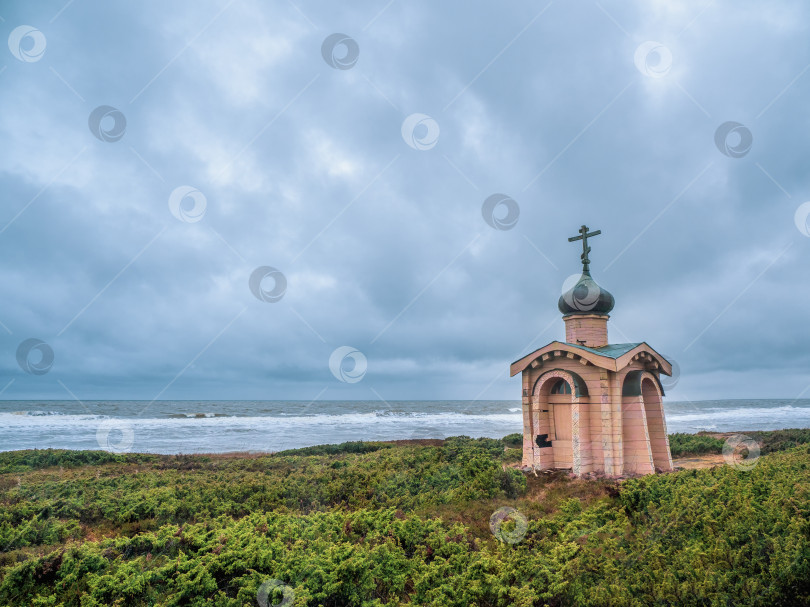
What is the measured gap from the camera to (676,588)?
4133 mm

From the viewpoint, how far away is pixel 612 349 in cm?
1294

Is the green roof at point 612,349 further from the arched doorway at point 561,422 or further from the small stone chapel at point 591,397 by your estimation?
the arched doorway at point 561,422

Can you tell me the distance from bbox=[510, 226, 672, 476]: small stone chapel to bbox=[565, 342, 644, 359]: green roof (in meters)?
0.03

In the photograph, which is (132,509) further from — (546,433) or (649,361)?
(649,361)

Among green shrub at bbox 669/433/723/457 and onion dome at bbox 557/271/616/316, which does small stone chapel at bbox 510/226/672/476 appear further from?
green shrub at bbox 669/433/723/457

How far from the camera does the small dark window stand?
13219mm

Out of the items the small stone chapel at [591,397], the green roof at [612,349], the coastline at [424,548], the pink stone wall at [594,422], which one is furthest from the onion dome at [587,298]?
the coastline at [424,548]

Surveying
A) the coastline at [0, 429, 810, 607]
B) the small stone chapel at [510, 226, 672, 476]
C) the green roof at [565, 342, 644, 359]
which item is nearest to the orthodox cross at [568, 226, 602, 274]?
the small stone chapel at [510, 226, 672, 476]

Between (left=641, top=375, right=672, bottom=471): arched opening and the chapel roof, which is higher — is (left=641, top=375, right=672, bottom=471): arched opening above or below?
below

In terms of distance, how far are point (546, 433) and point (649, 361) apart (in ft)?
12.4

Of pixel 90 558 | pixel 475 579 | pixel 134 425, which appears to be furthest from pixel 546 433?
pixel 134 425

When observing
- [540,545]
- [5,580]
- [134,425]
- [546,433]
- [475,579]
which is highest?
[134,425]

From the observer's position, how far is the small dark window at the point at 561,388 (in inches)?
520

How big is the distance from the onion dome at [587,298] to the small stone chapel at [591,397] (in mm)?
28
